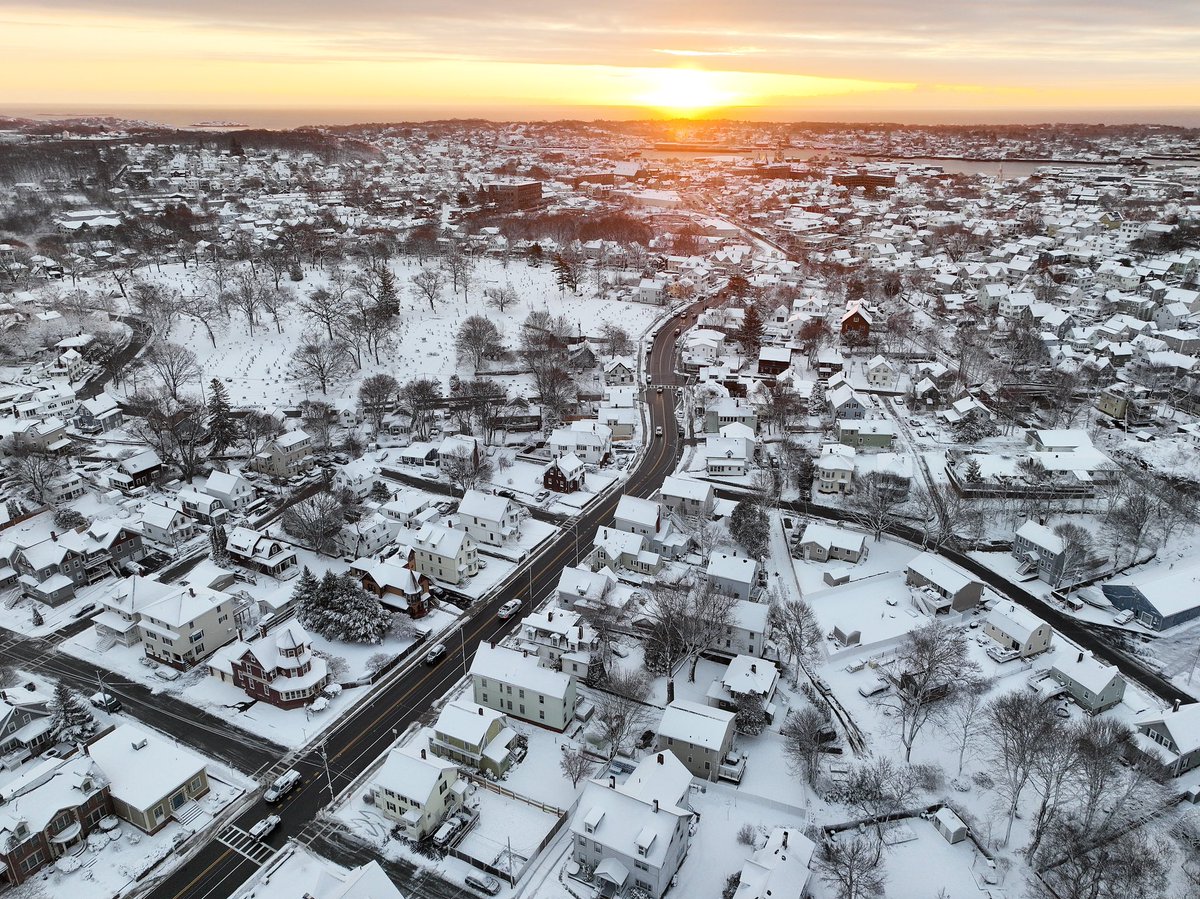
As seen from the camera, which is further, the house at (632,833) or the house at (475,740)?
the house at (475,740)

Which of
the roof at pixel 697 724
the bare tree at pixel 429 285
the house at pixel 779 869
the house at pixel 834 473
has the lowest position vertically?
the house at pixel 779 869

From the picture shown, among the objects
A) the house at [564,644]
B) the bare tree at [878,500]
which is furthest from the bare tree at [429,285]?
the house at [564,644]

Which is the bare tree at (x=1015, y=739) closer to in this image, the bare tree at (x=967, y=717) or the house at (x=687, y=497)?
the bare tree at (x=967, y=717)

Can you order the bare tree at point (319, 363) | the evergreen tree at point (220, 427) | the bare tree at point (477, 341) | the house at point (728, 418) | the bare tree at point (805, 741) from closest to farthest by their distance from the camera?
the bare tree at point (805, 741)
the evergreen tree at point (220, 427)
the house at point (728, 418)
the bare tree at point (319, 363)
the bare tree at point (477, 341)

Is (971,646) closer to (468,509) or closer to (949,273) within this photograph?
(468,509)

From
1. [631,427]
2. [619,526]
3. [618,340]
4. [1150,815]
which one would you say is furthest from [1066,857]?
[618,340]

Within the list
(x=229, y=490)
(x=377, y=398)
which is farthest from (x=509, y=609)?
(x=377, y=398)

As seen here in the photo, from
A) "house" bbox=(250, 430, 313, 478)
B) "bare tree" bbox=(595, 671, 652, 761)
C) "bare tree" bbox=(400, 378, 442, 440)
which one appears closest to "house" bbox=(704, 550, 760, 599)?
"bare tree" bbox=(595, 671, 652, 761)

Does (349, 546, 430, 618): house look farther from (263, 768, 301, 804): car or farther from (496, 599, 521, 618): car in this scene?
(263, 768, 301, 804): car
